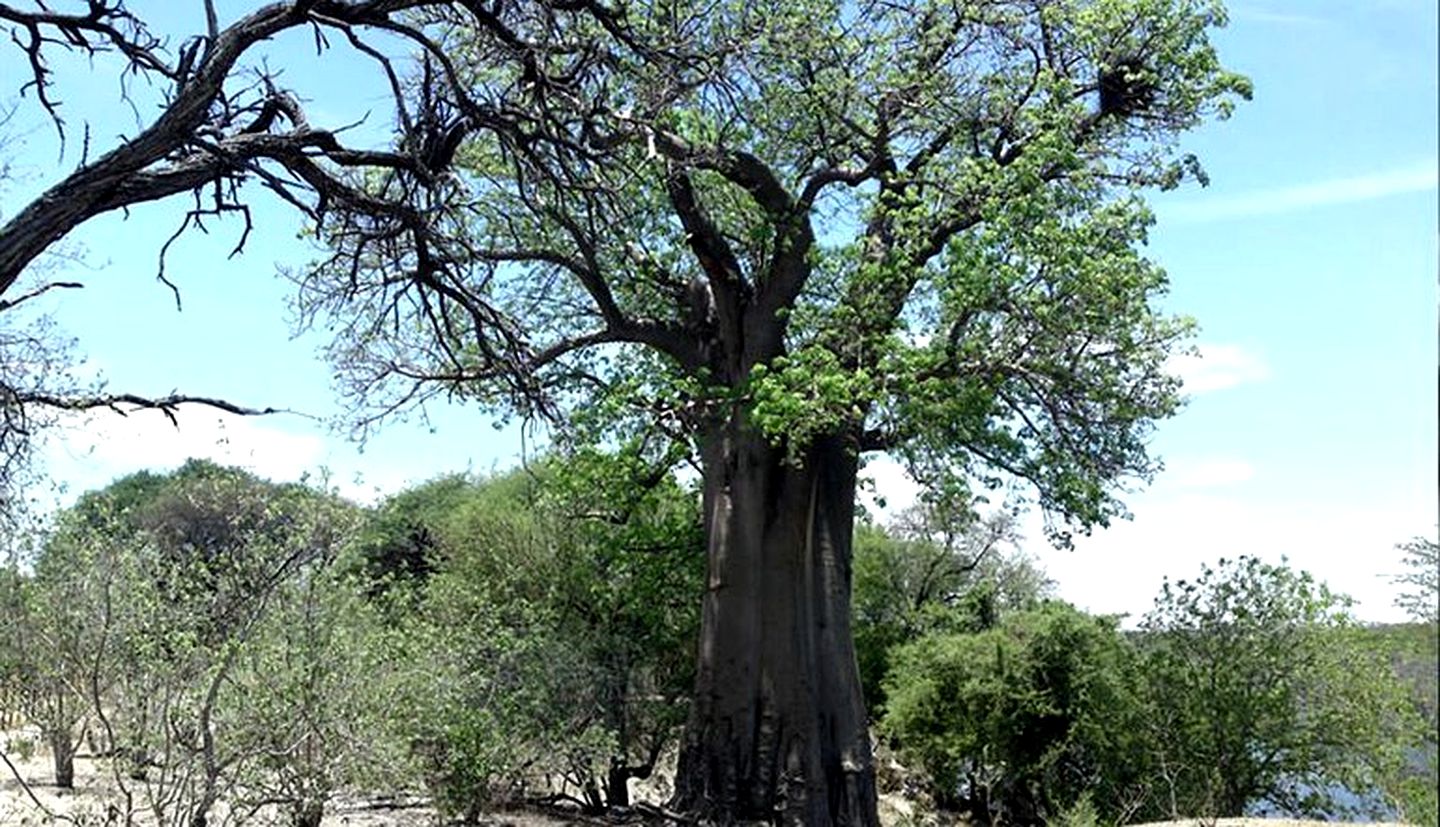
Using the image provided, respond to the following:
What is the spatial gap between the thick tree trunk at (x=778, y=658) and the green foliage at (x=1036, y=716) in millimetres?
2436

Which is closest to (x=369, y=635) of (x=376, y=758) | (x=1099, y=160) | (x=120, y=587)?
(x=376, y=758)

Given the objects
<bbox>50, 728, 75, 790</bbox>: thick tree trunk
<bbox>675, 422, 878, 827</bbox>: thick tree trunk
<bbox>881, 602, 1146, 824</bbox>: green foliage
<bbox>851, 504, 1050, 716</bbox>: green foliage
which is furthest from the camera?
<bbox>851, 504, 1050, 716</bbox>: green foliage

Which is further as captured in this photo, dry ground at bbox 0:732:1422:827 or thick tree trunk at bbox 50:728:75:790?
thick tree trunk at bbox 50:728:75:790

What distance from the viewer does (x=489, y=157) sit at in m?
13.1

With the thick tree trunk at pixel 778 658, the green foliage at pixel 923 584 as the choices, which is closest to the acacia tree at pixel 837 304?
the thick tree trunk at pixel 778 658

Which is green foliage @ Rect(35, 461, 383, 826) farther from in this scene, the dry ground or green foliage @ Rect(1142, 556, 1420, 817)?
green foliage @ Rect(1142, 556, 1420, 817)

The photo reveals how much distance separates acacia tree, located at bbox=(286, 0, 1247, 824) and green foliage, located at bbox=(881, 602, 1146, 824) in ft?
9.32

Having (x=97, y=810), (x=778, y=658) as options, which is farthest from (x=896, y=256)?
(x=97, y=810)

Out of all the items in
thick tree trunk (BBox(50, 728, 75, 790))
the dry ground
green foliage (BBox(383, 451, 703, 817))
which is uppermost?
green foliage (BBox(383, 451, 703, 817))

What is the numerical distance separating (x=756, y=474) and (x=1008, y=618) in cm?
527

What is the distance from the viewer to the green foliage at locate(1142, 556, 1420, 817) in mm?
15047

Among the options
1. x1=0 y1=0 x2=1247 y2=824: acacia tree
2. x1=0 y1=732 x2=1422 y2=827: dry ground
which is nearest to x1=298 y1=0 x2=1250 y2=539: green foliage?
x1=0 y1=0 x2=1247 y2=824: acacia tree

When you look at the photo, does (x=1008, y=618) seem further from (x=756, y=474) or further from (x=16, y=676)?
(x=16, y=676)

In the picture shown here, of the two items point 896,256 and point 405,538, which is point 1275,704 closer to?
point 896,256
